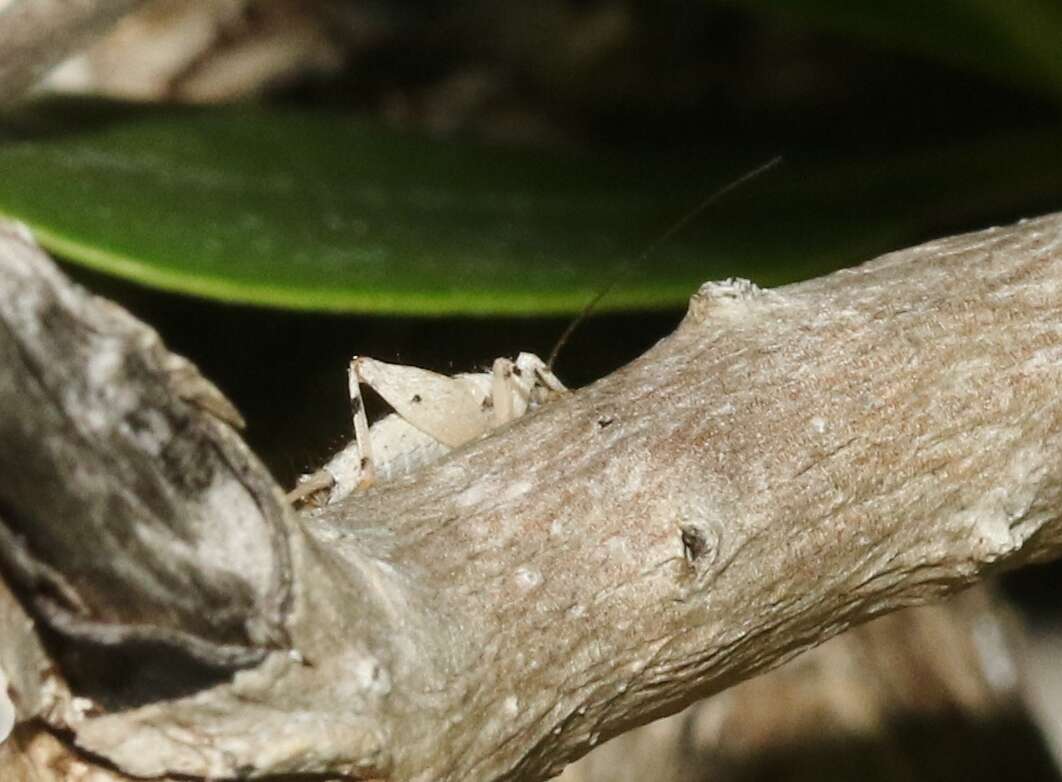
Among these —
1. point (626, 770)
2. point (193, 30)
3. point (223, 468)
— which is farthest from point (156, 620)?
point (193, 30)

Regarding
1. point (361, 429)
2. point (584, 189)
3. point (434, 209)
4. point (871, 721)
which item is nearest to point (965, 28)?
point (584, 189)

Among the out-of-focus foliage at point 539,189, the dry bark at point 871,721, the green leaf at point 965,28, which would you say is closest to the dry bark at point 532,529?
the out-of-focus foliage at point 539,189

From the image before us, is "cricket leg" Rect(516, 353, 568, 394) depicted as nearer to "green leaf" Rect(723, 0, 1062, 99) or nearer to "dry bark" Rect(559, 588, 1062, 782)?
"dry bark" Rect(559, 588, 1062, 782)

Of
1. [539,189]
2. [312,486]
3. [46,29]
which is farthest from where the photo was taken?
[539,189]

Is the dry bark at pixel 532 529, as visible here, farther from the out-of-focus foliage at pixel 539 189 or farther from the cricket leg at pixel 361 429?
the out-of-focus foliage at pixel 539 189

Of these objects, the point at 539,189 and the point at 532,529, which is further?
the point at 539,189

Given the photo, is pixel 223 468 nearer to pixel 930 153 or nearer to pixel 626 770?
pixel 626 770

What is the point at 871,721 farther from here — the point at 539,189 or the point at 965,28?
the point at 965,28
